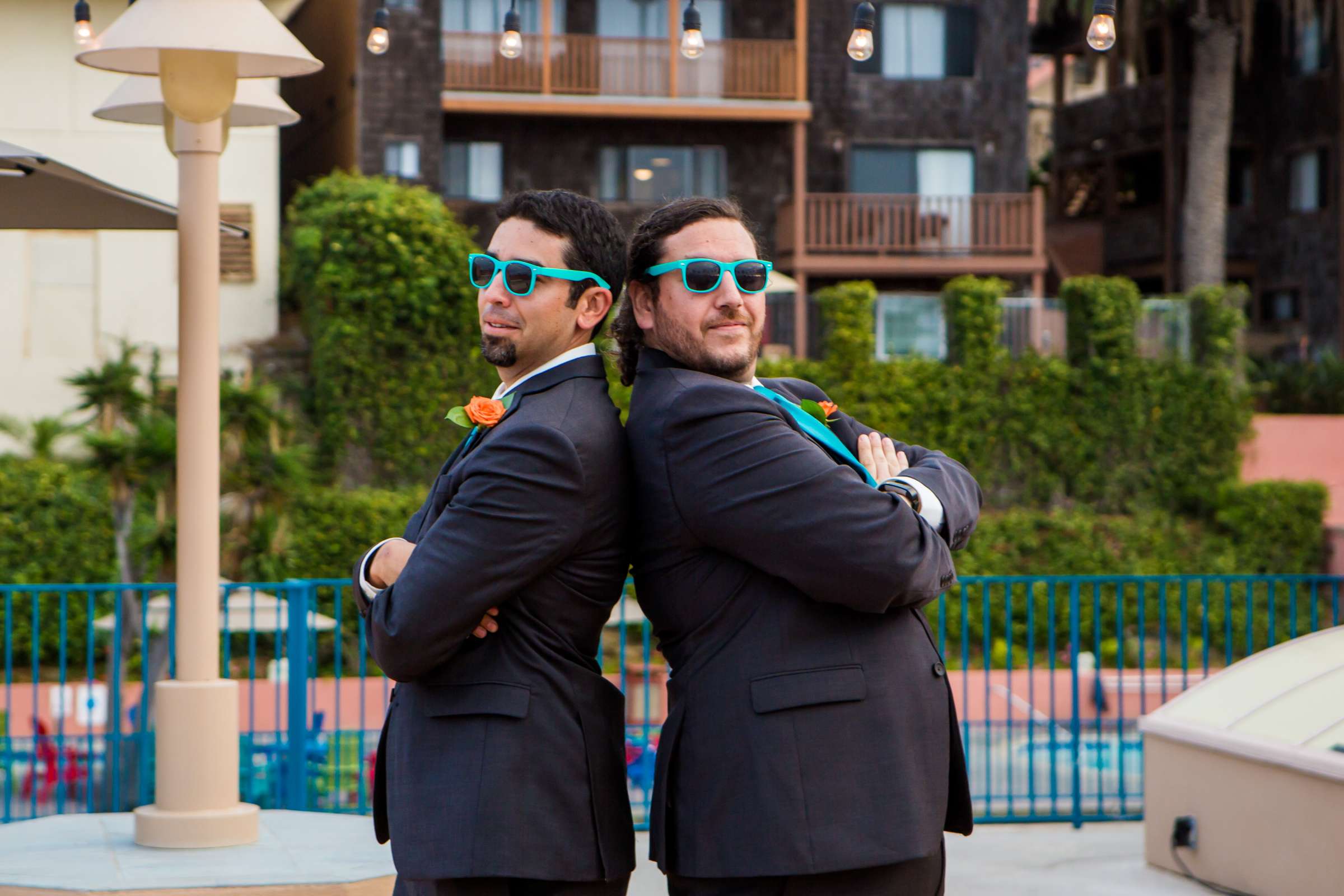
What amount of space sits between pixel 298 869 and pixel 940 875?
9.43 feet

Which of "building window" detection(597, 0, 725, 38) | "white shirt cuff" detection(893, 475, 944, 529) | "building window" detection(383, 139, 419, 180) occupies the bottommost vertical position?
"white shirt cuff" detection(893, 475, 944, 529)

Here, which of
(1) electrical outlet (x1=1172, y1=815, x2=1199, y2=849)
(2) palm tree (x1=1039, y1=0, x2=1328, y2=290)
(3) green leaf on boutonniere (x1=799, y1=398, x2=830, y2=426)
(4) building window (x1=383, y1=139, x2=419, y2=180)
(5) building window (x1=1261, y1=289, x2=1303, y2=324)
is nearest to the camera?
(3) green leaf on boutonniere (x1=799, y1=398, x2=830, y2=426)

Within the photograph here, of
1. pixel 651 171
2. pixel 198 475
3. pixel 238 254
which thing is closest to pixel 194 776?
pixel 198 475

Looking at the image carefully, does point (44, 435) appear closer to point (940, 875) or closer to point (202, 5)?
point (202, 5)

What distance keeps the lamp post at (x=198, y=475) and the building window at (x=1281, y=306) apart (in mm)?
26112

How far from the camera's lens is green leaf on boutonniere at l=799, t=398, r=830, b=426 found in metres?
2.97

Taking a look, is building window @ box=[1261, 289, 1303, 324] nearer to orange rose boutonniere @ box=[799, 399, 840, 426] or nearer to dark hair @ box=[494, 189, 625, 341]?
orange rose boutonniere @ box=[799, 399, 840, 426]

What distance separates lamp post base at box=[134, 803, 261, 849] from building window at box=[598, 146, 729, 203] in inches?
783

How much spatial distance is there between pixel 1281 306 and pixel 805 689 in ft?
93.4

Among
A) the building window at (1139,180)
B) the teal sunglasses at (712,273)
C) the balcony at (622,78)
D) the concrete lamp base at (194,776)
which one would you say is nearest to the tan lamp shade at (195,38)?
the concrete lamp base at (194,776)

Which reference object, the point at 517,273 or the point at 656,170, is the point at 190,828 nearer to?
the point at 517,273

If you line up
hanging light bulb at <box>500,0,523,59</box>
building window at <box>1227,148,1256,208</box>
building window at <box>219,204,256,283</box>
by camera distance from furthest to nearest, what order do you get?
building window at <box>1227,148,1256,208</box>, building window at <box>219,204,256,283</box>, hanging light bulb at <box>500,0,523,59</box>

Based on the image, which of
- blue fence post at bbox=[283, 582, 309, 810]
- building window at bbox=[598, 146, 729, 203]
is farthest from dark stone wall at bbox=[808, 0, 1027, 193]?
blue fence post at bbox=[283, 582, 309, 810]

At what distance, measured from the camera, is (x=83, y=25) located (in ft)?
19.6
